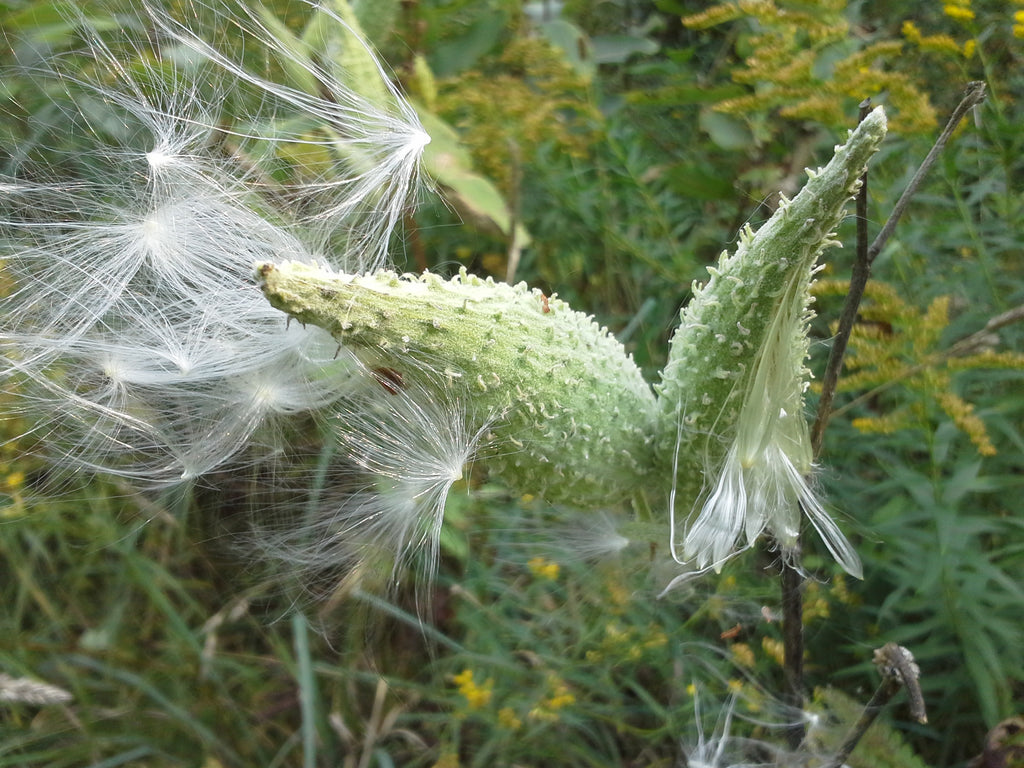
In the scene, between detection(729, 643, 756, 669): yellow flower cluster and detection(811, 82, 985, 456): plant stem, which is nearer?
detection(811, 82, 985, 456): plant stem

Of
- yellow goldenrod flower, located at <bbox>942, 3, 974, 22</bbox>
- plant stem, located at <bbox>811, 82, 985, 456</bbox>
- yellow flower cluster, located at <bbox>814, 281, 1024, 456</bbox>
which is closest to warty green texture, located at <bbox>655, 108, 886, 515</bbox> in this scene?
plant stem, located at <bbox>811, 82, 985, 456</bbox>

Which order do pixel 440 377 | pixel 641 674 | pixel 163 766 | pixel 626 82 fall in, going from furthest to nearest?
pixel 626 82 < pixel 163 766 < pixel 641 674 < pixel 440 377

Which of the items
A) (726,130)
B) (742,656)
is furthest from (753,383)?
(726,130)

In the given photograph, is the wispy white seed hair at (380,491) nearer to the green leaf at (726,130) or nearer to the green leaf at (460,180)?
the green leaf at (460,180)

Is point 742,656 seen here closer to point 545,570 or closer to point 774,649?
point 774,649

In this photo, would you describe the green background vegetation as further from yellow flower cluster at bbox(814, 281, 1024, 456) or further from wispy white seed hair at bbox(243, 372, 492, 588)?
wispy white seed hair at bbox(243, 372, 492, 588)

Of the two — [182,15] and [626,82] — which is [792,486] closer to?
[182,15]

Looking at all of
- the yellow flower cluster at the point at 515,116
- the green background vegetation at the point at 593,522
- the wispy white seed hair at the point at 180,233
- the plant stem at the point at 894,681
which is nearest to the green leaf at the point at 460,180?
the green background vegetation at the point at 593,522

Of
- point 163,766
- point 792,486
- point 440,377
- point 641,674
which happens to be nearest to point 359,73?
point 440,377
